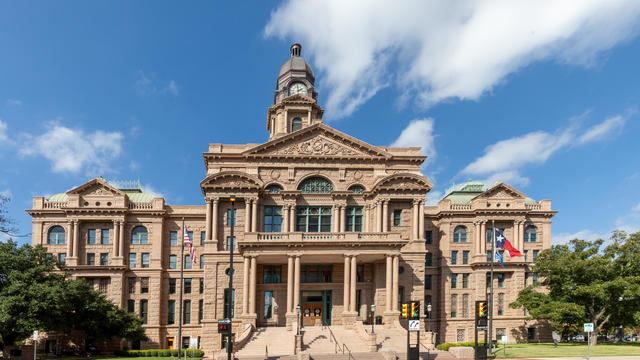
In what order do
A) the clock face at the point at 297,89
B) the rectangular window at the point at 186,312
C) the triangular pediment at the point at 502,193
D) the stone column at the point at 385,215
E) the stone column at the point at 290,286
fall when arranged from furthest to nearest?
the clock face at the point at 297,89
the triangular pediment at the point at 502,193
the rectangular window at the point at 186,312
the stone column at the point at 385,215
the stone column at the point at 290,286

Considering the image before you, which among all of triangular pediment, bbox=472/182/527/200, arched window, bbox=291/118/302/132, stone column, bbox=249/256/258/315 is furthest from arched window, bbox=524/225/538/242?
stone column, bbox=249/256/258/315

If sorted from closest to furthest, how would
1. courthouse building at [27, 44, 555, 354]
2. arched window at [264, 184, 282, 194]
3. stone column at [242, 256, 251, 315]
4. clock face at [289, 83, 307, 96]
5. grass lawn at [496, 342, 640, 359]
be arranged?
grass lawn at [496, 342, 640, 359], stone column at [242, 256, 251, 315], courthouse building at [27, 44, 555, 354], arched window at [264, 184, 282, 194], clock face at [289, 83, 307, 96]

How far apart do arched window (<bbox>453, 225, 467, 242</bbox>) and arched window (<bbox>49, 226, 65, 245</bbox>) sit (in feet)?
143

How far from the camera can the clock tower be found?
58.4 meters

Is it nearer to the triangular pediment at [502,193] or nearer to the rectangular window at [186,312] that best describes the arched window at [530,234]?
the triangular pediment at [502,193]

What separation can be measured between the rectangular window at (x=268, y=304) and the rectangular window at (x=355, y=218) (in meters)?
10.5

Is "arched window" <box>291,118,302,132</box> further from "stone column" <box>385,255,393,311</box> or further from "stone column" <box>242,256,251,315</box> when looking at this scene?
"stone column" <box>385,255,393,311</box>

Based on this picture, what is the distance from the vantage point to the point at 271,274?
47531 mm

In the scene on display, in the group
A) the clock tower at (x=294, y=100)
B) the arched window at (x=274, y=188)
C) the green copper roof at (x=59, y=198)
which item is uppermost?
the clock tower at (x=294, y=100)

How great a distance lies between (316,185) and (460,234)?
18.0 meters

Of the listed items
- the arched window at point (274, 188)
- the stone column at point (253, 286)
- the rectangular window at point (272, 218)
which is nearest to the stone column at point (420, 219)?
the rectangular window at point (272, 218)

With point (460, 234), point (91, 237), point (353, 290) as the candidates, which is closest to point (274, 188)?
point (353, 290)

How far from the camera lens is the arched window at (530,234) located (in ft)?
180

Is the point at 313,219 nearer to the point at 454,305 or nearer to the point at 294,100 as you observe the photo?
the point at 294,100
